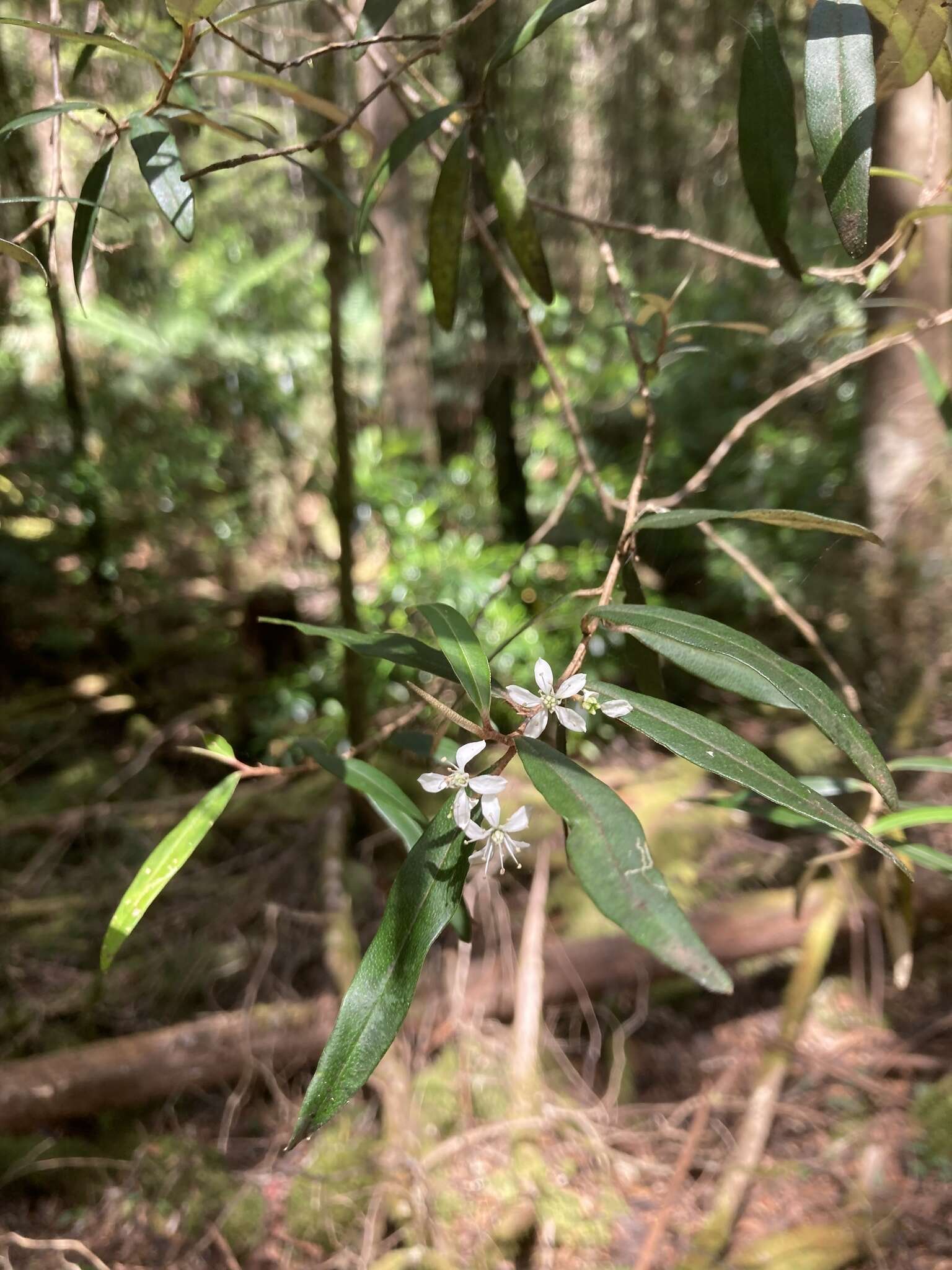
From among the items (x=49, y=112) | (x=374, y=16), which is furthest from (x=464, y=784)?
(x=374, y=16)

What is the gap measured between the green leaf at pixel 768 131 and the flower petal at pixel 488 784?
72cm

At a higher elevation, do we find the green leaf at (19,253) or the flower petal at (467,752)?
the green leaf at (19,253)

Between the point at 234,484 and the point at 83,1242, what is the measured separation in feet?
10.4

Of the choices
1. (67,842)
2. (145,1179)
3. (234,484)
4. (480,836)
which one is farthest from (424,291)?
(480,836)

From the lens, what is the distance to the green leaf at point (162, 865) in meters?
0.79

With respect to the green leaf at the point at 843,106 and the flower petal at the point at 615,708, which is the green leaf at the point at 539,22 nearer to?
the green leaf at the point at 843,106

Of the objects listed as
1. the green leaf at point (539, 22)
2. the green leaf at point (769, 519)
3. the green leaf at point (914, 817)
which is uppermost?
the green leaf at point (539, 22)

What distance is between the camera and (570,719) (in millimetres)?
588

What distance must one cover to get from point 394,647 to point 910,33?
74 centimetres

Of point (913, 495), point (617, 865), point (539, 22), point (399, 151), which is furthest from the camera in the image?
point (913, 495)

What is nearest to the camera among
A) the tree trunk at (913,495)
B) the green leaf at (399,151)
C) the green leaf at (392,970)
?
the green leaf at (392,970)

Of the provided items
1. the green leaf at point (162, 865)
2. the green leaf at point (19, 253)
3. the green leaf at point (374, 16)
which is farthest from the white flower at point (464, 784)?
the green leaf at point (374, 16)

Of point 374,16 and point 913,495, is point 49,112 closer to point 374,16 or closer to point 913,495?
point 374,16

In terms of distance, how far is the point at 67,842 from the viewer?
257 centimetres
